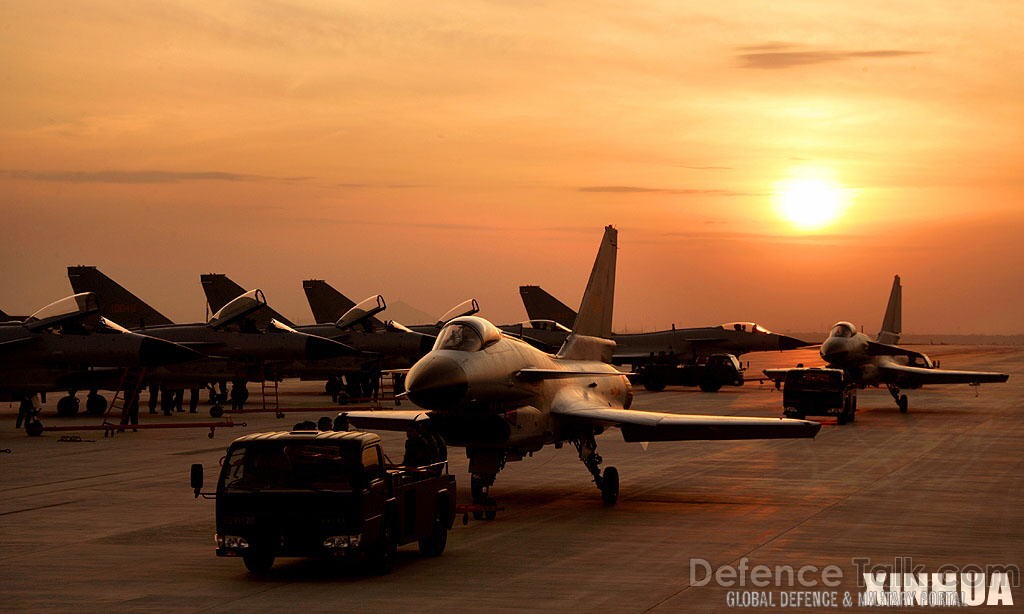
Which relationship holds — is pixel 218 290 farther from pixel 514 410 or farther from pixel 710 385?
pixel 514 410

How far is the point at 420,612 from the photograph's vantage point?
11.2 meters

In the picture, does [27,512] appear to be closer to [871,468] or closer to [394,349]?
[871,468]

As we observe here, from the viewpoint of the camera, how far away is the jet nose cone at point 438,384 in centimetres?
1680

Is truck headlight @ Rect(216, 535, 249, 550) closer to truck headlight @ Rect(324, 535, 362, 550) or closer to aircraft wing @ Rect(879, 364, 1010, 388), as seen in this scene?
truck headlight @ Rect(324, 535, 362, 550)

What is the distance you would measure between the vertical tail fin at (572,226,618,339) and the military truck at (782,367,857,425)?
15724mm

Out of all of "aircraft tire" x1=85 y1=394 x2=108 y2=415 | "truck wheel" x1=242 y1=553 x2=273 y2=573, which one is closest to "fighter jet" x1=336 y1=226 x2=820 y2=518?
"truck wheel" x1=242 y1=553 x2=273 y2=573

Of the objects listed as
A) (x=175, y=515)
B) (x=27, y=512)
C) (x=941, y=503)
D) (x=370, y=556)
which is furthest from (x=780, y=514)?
(x=27, y=512)

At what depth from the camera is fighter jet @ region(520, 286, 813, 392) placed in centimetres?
5631

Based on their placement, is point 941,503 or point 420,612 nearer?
point 420,612

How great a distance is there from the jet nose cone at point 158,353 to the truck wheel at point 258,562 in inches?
848

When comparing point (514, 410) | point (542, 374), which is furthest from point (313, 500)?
point (542, 374)

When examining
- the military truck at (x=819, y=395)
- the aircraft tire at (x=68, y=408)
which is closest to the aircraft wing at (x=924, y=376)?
the military truck at (x=819, y=395)

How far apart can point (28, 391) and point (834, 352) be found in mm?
24842

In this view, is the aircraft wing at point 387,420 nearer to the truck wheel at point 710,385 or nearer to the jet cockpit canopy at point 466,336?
the jet cockpit canopy at point 466,336
